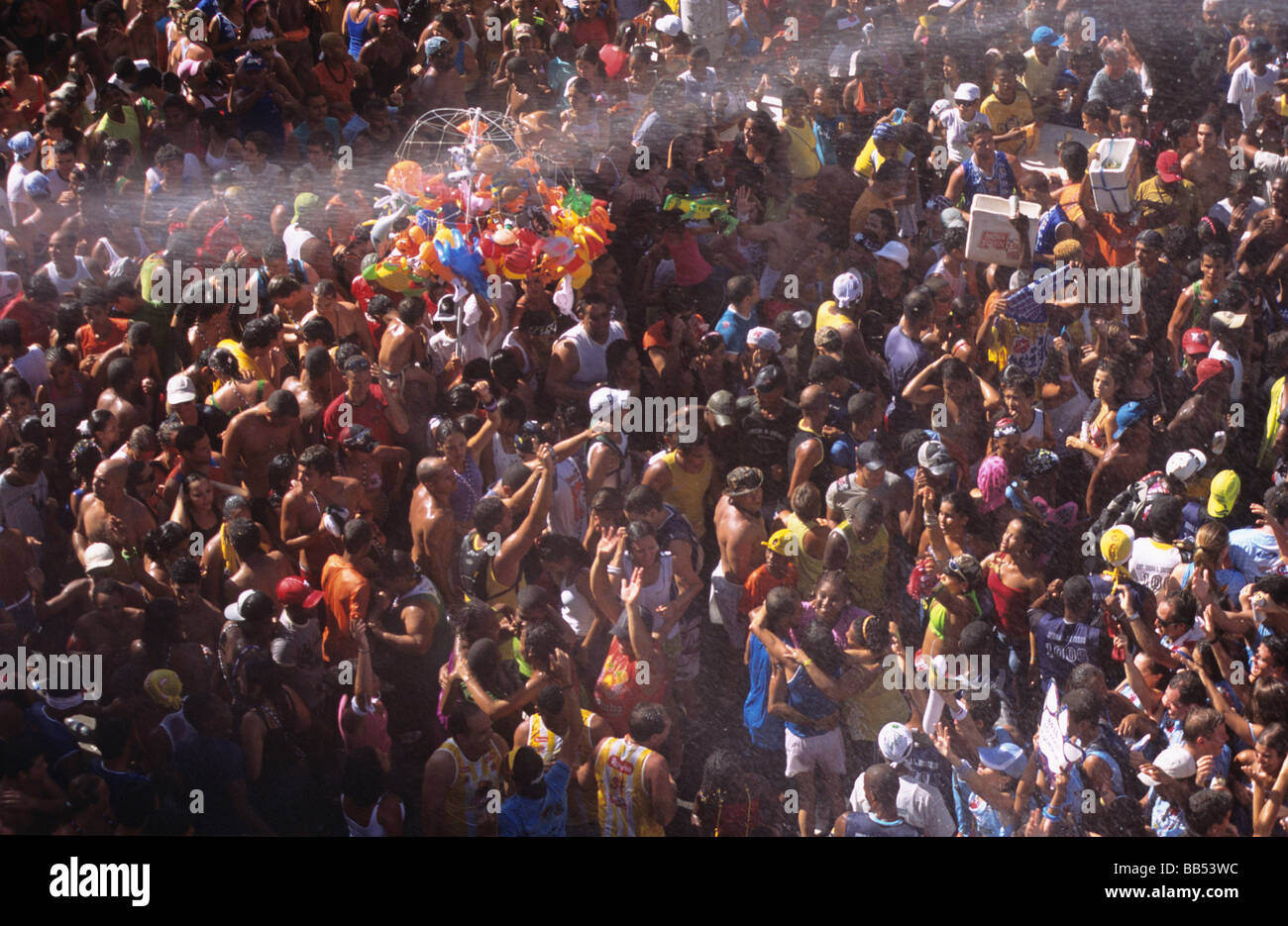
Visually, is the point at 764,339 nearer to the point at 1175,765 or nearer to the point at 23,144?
the point at 1175,765

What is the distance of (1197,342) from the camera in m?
8.47

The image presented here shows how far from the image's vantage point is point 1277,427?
8.14m

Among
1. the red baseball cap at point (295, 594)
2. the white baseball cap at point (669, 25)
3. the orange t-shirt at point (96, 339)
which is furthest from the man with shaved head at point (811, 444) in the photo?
the white baseball cap at point (669, 25)

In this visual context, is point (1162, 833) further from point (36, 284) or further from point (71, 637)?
point (36, 284)

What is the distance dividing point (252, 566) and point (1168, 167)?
5770mm

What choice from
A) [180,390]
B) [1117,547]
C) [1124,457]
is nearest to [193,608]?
[180,390]

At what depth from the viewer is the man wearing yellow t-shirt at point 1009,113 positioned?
1101 centimetres

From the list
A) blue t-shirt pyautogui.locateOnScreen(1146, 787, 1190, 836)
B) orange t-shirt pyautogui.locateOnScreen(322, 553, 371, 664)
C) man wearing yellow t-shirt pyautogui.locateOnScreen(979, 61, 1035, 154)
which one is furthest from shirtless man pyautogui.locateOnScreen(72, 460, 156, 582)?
man wearing yellow t-shirt pyautogui.locateOnScreen(979, 61, 1035, 154)

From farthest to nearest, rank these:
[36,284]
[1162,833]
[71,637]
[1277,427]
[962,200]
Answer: [962,200], [36,284], [1277,427], [71,637], [1162,833]

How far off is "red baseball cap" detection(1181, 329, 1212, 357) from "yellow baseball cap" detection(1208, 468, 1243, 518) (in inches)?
43.4

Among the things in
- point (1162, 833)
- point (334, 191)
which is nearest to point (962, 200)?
point (334, 191)

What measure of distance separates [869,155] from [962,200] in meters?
0.64

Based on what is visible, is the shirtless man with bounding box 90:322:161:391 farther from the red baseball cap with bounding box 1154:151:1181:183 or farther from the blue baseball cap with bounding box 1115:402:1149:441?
the red baseball cap with bounding box 1154:151:1181:183

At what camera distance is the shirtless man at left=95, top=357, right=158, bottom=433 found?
834cm
